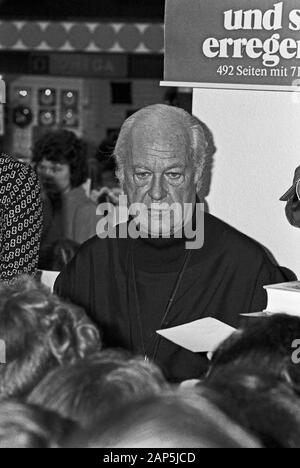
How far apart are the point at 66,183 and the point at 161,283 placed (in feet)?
9.95

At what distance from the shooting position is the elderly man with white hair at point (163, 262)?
2.44 m

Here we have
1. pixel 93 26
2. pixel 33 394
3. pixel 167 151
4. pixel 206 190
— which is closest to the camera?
pixel 33 394

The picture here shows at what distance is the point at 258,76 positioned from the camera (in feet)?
9.58

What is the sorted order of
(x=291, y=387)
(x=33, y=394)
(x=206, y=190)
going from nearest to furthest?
(x=33, y=394) < (x=291, y=387) < (x=206, y=190)

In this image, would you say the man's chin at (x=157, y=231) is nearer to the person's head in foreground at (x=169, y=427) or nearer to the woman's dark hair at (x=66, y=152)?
the person's head in foreground at (x=169, y=427)

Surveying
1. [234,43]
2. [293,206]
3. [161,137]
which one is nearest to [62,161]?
[234,43]

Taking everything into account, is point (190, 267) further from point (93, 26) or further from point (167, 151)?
point (93, 26)

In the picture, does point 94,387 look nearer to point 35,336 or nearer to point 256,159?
point 35,336

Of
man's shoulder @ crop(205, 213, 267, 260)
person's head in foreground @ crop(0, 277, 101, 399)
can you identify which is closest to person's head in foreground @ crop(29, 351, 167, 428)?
person's head in foreground @ crop(0, 277, 101, 399)

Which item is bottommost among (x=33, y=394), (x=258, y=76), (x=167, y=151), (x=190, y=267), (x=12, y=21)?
(x=190, y=267)

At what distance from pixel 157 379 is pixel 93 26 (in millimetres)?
8068

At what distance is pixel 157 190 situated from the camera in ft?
8.00
